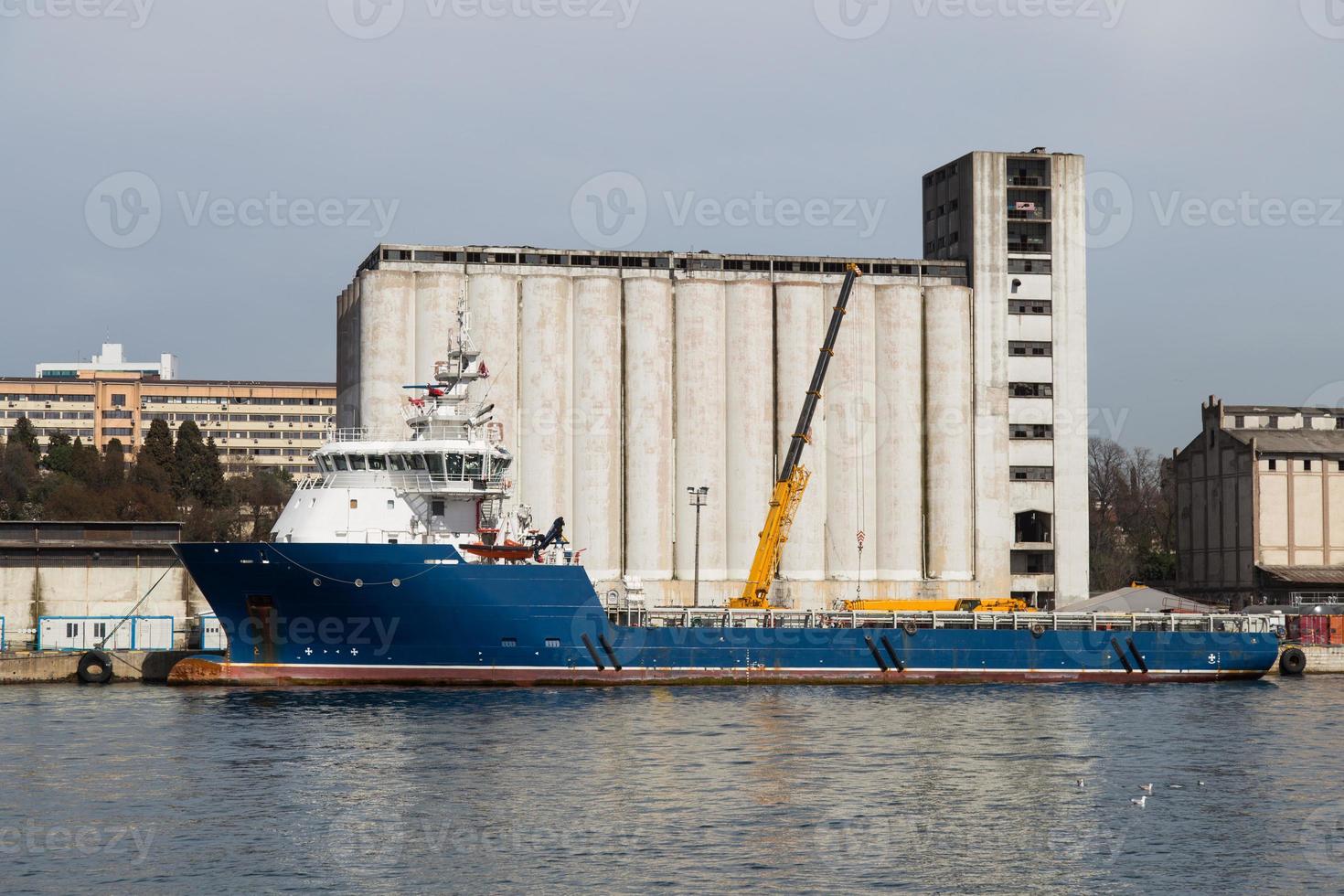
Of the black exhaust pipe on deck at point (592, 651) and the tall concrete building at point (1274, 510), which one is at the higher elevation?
the tall concrete building at point (1274, 510)

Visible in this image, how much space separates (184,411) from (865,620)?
5663 inches

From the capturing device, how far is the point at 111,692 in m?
53.2

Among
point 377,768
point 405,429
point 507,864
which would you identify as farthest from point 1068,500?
point 507,864

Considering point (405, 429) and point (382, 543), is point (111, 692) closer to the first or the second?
point (382, 543)

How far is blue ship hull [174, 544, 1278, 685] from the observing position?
4997cm

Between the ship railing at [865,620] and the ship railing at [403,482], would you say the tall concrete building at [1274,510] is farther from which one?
the ship railing at [403,482]

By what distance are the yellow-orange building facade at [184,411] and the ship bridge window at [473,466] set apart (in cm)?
12566

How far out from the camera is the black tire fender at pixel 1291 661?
67.2m

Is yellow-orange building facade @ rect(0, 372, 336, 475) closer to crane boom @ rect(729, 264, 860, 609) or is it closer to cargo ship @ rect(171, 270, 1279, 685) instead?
crane boom @ rect(729, 264, 860, 609)

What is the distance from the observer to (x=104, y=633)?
62094 mm
